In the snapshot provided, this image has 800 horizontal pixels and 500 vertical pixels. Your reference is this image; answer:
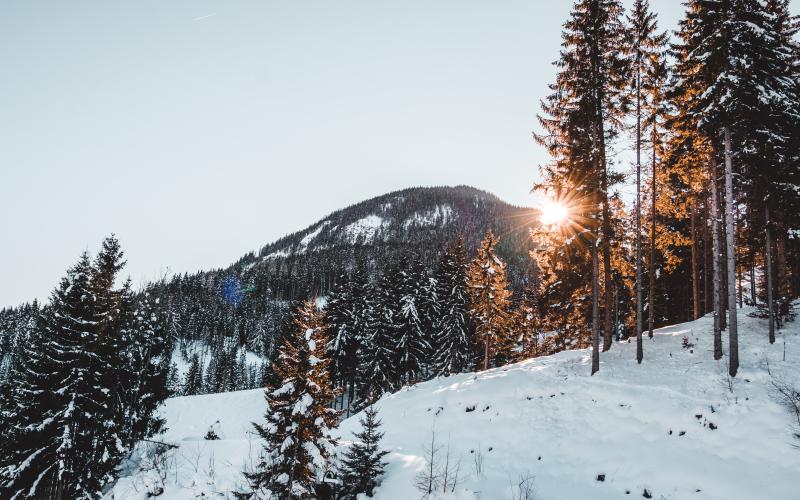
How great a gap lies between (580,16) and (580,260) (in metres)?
10.1

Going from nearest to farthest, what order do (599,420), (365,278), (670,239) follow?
(599,420) < (670,239) < (365,278)

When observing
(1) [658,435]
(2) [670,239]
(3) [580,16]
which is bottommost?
(1) [658,435]

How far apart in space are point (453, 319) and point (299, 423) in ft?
88.2

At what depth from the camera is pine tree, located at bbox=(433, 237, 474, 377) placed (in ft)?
123

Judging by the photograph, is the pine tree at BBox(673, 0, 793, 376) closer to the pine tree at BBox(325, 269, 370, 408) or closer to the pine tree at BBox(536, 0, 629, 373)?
the pine tree at BBox(536, 0, 629, 373)

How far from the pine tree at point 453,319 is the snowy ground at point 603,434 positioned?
61.3 ft

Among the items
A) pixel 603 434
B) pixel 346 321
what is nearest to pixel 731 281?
pixel 603 434

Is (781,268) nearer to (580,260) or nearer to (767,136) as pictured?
(767,136)

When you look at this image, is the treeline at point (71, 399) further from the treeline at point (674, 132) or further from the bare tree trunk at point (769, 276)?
the bare tree trunk at point (769, 276)

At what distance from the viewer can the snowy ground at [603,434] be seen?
964cm

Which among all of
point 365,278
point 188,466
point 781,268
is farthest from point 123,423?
point 781,268

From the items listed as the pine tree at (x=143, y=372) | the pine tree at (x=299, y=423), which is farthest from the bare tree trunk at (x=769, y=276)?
the pine tree at (x=143, y=372)

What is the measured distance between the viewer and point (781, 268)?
825 inches

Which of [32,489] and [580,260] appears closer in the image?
[32,489]
